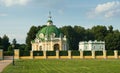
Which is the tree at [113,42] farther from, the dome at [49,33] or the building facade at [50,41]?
the dome at [49,33]

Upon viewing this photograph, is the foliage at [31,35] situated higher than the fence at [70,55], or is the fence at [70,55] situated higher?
the foliage at [31,35]

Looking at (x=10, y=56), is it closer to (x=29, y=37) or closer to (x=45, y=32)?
(x=45, y=32)

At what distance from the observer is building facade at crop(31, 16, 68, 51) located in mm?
98562

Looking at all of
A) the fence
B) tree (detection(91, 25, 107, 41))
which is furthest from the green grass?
tree (detection(91, 25, 107, 41))

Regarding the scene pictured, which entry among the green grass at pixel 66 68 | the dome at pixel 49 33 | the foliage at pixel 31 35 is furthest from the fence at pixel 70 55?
the green grass at pixel 66 68

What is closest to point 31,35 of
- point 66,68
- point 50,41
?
point 50,41

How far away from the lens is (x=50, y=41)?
98938 mm

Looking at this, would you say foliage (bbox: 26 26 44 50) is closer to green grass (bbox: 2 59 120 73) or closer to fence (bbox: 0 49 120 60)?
fence (bbox: 0 49 120 60)

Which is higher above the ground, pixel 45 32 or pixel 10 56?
pixel 45 32

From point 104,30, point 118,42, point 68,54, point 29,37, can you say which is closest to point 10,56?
point 68,54

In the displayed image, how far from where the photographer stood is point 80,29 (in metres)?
138

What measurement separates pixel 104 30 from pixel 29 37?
3057 cm

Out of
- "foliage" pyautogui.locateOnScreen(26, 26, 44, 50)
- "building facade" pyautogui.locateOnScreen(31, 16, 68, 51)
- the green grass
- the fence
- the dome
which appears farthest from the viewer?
"foliage" pyautogui.locateOnScreen(26, 26, 44, 50)

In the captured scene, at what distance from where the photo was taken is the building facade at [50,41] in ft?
323
